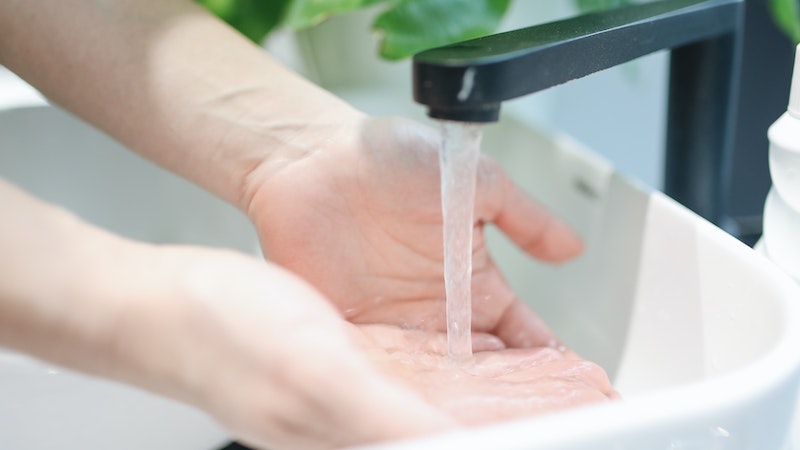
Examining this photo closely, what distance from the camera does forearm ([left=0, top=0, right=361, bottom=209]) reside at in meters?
0.48

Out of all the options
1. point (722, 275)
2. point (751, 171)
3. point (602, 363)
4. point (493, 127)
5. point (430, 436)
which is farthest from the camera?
point (751, 171)

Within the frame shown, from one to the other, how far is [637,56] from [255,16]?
1.08 ft

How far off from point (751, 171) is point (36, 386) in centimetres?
65

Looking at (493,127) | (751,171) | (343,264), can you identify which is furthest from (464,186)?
(751,171)

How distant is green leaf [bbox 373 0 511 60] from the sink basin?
0.10 meters

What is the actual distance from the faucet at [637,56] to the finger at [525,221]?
0.09 metres

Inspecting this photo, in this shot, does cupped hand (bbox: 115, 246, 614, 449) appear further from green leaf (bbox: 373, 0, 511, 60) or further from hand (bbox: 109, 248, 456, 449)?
green leaf (bbox: 373, 0, 511, 60)

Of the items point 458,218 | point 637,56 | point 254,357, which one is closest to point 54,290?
point 254,357

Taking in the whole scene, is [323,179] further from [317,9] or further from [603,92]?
[603,92]

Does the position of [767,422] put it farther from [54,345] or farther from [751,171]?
[751,171]

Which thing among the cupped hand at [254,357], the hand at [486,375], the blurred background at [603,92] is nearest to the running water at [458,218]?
the hand at [486,375]

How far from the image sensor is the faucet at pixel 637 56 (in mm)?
326

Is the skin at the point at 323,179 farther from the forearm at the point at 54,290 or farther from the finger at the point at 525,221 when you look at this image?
the forearm at the point at 54,290

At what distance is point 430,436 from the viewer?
253 mm
